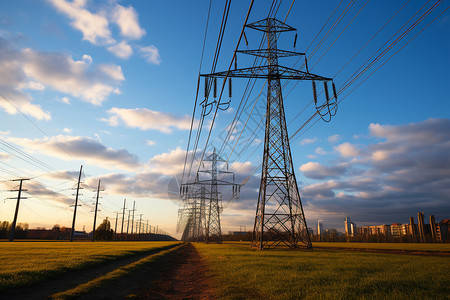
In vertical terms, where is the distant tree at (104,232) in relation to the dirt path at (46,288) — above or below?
below

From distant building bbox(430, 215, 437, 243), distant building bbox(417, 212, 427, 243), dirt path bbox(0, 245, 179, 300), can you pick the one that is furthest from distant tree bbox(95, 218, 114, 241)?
distant building bbox(430, 215, 437, 243)

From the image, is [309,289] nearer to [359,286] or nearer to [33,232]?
[359,286]

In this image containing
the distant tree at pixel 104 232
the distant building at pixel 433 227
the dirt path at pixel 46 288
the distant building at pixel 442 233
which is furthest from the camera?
the distant building at pixel 433 227

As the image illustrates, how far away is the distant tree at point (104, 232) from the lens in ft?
374

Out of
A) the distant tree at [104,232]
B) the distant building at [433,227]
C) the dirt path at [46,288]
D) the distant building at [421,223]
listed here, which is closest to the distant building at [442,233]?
the distant building at [433,227]

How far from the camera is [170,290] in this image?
34.0 ft

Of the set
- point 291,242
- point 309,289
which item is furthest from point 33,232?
point 309,289

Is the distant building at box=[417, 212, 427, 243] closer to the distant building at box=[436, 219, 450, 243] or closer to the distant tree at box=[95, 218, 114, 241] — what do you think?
the distant building at box=[436, 219, 450, 243]

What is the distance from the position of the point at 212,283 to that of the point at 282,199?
598 inches

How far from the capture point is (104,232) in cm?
11419

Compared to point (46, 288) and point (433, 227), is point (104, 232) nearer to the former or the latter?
point (46, 288)

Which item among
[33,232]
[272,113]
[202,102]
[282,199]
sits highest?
[272,113]

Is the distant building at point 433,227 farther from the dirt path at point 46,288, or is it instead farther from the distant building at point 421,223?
the dirt path at point 46,288

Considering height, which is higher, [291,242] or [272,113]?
[272,113]
